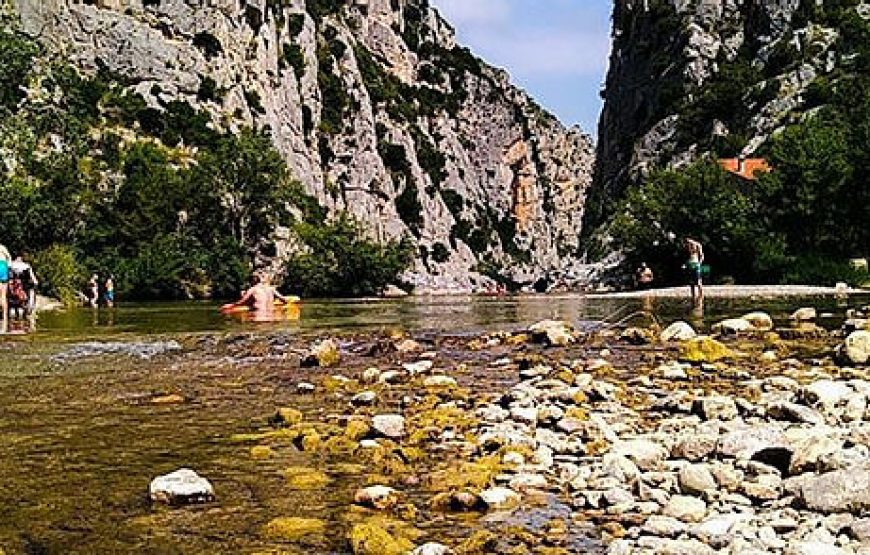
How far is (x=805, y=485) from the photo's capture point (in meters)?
5.45

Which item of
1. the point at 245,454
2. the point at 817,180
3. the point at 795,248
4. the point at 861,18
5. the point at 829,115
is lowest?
the point at 245,454

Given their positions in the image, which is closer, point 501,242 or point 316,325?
point 316,325

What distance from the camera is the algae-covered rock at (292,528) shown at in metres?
5.67

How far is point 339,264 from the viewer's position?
70.9m

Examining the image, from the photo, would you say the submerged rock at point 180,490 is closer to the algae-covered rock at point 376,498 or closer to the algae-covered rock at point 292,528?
the algae-covered rock at point 292,528

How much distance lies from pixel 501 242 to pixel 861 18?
219 feet

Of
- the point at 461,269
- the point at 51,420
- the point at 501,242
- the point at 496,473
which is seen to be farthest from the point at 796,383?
the point at 501,242

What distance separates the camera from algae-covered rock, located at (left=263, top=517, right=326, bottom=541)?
5668 mm

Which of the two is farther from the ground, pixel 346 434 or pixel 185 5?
pixel 185 5

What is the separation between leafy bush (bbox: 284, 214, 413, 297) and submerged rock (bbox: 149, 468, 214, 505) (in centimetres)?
6253

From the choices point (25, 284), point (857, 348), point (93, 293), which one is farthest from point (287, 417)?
point (93, 293)

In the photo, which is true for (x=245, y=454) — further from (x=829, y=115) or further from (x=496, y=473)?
(x=829, y=115)

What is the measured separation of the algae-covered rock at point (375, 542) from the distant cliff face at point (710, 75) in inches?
3053

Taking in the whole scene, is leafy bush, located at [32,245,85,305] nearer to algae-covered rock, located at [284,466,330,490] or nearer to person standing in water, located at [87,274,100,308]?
person standing in water, located at [87,274,100,308]
